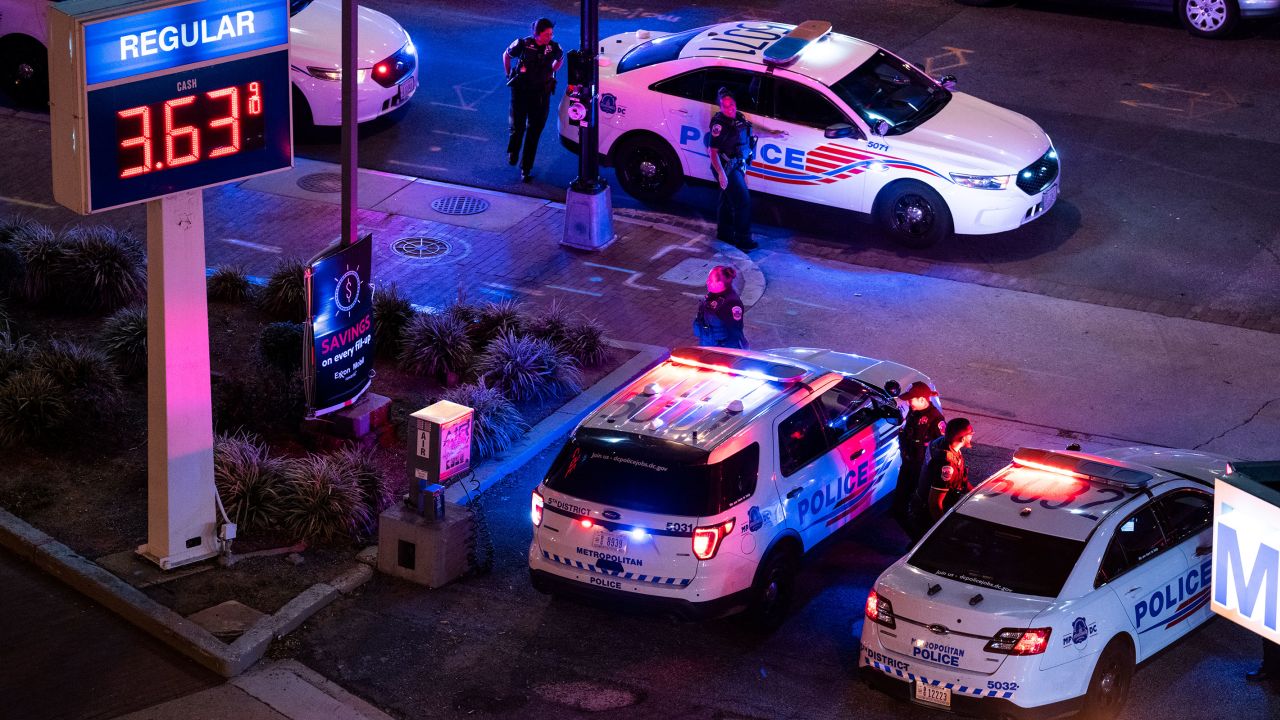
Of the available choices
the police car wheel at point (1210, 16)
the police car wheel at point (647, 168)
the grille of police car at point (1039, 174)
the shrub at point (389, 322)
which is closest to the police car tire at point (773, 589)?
the shrub at point (389, 322)

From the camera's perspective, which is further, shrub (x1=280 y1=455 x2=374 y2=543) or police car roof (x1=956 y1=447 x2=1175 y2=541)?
shrub (x1=280 y1=455 x2=374 y2=543)

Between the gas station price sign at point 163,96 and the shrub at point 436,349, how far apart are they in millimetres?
3621

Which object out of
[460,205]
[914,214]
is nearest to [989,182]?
[914,214]

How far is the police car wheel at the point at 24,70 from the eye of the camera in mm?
20766

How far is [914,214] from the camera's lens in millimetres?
17156

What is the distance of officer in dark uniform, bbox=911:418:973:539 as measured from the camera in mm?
11422

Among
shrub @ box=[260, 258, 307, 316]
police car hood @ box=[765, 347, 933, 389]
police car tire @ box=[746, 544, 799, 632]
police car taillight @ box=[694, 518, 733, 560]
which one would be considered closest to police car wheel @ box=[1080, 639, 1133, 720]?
police car tire @ box=[746, 544, 799, 632]

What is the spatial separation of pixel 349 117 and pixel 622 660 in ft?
16.2

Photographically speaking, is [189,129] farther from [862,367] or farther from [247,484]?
[862,367]

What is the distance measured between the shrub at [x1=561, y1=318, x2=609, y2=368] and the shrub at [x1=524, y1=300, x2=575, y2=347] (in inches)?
2.1

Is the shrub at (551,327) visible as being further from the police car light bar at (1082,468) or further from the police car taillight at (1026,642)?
the police car taillight at (1026,642)

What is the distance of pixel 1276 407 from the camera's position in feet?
45.5

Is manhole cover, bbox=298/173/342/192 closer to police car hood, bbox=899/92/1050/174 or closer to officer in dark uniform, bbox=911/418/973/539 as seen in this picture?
police car hood, bbox=899/92/1050/174

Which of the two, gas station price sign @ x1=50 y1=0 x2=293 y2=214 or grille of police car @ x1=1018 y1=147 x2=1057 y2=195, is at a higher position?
gas station price sign @ x1=50 y1=0 x2=293 y2=214
